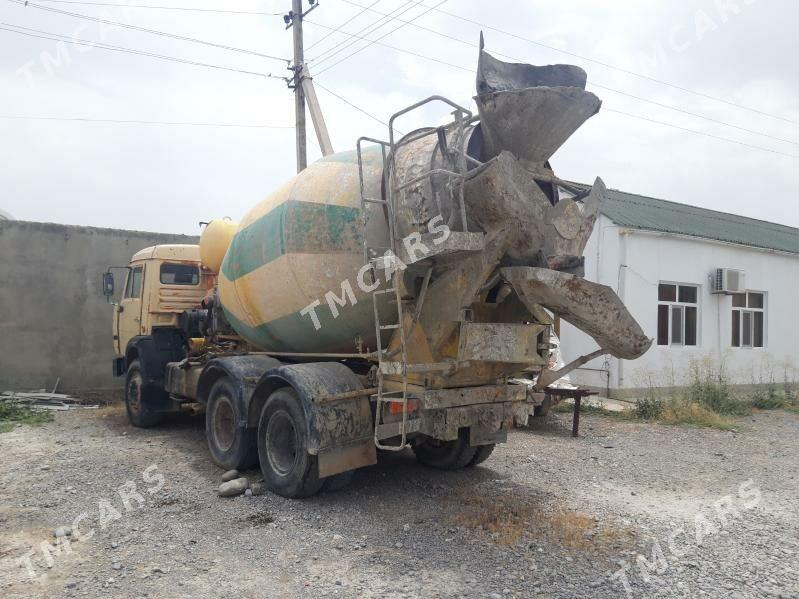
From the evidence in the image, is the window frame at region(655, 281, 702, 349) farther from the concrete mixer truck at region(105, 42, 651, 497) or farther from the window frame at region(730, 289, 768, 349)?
the concrete mixer truck at region(105, 42, 651, 497)

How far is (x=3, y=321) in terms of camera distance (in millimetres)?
12062

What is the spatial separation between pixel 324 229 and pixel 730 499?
4.81 m

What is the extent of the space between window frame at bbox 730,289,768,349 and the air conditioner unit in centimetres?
79

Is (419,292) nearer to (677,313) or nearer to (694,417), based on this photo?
(694,417)

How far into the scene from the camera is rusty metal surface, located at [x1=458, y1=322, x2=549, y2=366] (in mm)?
5281

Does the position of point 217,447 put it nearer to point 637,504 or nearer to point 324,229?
point 324,229

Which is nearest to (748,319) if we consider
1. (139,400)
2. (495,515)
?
(495,515)

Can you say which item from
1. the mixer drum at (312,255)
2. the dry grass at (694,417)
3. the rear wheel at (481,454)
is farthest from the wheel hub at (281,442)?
the dry grass at (694,417)

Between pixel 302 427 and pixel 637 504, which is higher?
pixel 302 427

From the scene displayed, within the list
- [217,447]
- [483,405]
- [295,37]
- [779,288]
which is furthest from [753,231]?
[217,447]

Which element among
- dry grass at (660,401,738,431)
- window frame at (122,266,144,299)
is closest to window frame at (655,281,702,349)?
dry grass at (660,401,738,431)

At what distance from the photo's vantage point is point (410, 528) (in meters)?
5.15

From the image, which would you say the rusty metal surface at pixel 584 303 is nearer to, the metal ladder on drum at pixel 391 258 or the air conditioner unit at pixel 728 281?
the metal ladder on drum at pixel 391 258

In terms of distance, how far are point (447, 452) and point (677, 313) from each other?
29.4ft
